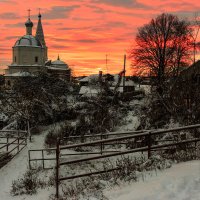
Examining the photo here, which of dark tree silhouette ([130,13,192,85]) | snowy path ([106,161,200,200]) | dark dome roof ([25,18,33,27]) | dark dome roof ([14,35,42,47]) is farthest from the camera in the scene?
dark dome roof ([25,18,33,27])

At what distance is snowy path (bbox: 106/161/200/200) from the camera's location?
7.00m

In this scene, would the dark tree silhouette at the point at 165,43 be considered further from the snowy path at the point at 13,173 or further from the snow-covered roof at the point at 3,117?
the snowy path at the point at 13,173

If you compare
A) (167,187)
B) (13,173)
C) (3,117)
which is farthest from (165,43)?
(167,187)

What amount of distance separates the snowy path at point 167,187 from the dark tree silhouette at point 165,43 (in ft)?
144

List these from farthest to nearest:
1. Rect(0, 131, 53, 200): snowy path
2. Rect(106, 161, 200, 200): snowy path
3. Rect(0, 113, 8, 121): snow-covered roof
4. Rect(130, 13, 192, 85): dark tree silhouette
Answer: Rect(130, 13, 192, 85): dark tree silhouette
Rect(0, 113, 8, 121): snow-covered roof
Rect(0, 131, 53, 200): snowy path
Rect(106, 161, 200, 200): snowy path

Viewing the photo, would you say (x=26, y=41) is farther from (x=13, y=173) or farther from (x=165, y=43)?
(x=13, y=173)

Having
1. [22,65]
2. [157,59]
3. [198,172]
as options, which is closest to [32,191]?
[198,172]

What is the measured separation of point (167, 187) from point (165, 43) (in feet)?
152

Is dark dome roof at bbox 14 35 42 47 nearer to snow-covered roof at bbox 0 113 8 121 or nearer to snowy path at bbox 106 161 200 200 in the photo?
snow-covered roof at bbox 0 113 8 121

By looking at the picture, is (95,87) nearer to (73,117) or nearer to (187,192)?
(73,117)

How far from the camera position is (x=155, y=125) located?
2741cm

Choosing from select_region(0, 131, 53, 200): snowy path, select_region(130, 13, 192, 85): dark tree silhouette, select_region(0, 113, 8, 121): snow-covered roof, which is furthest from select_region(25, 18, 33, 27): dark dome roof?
select_region(0, 131, 53, 200): snowy path

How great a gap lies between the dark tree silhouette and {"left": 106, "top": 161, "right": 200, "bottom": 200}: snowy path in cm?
4381

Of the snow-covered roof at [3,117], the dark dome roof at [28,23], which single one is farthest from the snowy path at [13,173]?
the dark dome roof at [28,23]
